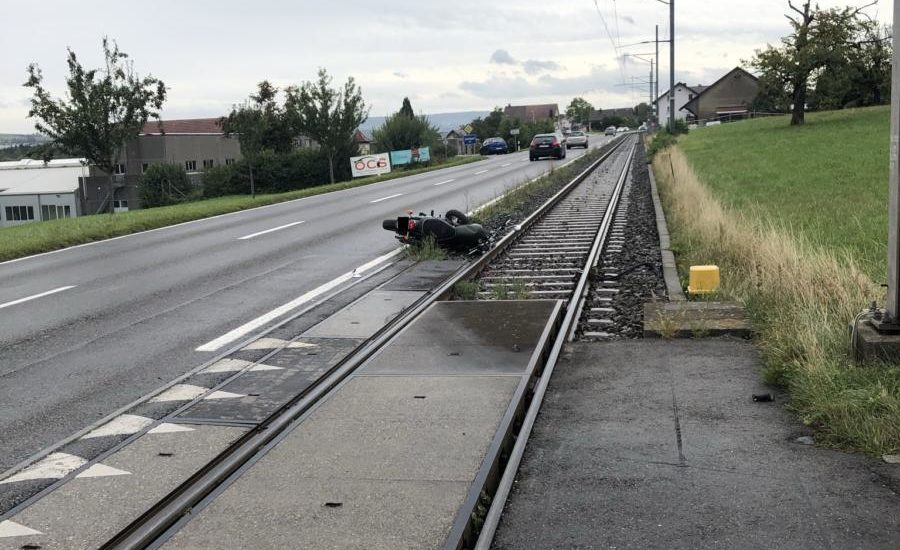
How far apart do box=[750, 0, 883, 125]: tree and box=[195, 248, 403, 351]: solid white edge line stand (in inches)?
2066

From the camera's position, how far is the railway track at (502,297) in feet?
13.9

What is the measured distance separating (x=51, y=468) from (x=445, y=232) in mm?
8849

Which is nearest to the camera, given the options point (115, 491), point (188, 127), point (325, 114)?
point (115, 491)

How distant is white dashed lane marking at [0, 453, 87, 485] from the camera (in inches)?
194

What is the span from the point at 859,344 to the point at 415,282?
5895mm

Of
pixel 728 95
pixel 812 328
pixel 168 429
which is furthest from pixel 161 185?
pixel 728 95

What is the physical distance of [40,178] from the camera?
90812 mm

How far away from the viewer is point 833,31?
58.4 m

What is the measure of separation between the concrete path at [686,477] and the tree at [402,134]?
61684 mm

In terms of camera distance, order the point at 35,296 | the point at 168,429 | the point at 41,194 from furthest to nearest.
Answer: the point at 41,194
the point at 35,296
the point at 168,429

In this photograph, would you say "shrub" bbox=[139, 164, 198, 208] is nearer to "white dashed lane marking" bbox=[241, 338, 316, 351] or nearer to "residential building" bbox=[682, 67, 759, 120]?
"white dashed lane marking" bbox=[241, 338, 316, 351]

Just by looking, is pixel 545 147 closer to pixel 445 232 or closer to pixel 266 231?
pixel 266 231

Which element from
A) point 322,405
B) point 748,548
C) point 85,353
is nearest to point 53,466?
point 322,405

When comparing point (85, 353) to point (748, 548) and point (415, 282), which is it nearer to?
point (415, 282)
